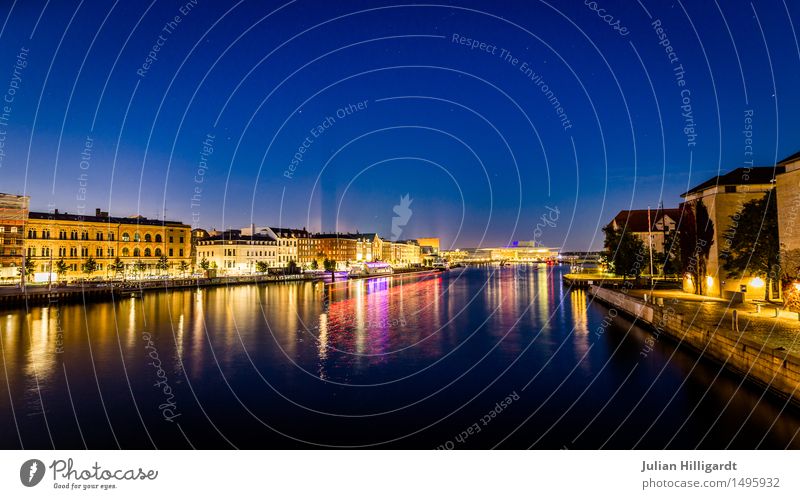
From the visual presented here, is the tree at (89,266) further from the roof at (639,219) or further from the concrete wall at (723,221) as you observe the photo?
the roof at (639,219)

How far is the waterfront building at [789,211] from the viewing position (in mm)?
15633

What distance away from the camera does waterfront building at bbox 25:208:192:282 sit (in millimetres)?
43562

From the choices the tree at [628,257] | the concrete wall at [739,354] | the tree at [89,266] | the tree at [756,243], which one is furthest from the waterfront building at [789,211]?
the tree at [89,266]

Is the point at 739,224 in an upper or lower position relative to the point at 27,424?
upper

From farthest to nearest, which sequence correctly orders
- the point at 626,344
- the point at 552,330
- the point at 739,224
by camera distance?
the point at 552,330 → the point at 739,224 → the point at 626,344

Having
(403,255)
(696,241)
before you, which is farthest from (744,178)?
(403,255)

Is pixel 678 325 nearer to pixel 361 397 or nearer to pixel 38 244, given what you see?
pixel 361 397

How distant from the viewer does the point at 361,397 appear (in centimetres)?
1162

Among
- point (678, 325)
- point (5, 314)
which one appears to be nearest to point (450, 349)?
point (678, 325)

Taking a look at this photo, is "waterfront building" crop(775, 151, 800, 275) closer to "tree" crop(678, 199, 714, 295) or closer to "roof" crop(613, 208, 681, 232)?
"tree" crop(678, 199, 714, 295)
